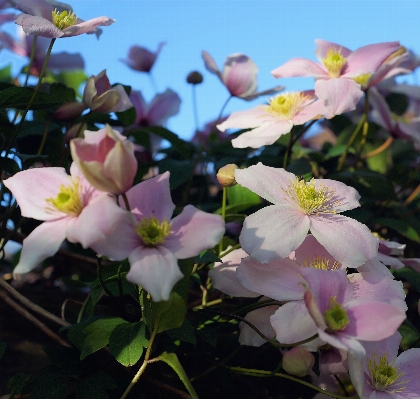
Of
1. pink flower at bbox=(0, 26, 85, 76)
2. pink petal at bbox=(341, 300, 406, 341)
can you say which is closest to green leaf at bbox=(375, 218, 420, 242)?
pink petal at bbox=(341, 300, 406, 341)

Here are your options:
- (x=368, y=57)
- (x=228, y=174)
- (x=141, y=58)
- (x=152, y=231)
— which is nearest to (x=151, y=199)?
(x=152, y=231)

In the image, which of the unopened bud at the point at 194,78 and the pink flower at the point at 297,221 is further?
the unopened bud at the point at 194,78

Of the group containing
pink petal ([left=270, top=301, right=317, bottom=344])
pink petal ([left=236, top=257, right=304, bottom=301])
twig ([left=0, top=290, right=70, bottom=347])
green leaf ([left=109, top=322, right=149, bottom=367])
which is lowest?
twig ([left=0, top=290, right=70, bottom=347])

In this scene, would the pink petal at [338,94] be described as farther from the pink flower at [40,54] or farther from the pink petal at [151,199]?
the pink flower at [40,54]

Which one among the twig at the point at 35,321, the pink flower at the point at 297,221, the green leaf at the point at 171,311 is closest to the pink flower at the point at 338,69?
the pink flower at the point at 297,221

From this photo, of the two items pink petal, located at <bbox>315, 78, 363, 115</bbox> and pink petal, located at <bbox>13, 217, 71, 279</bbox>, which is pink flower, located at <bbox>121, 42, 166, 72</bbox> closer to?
pink petal, located at <bbox>315, 78, 363, 115</bbox>

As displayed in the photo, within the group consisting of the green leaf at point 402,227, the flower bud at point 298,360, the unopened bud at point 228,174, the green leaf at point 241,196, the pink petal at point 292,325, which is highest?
the unopened bud at point 228,174

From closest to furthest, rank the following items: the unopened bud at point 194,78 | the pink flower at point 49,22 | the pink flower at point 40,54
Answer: the pink flower at point 49,22, the pink flower at point 40,54, the unopened bud at point 194,78
